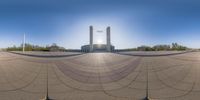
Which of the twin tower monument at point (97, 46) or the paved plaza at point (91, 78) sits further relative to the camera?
the twin tower monument at point (97, 46)

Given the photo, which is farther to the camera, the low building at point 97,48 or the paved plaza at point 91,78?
the low building at point 97,48

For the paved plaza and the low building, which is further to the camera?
the low building

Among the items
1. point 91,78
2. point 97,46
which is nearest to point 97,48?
point 97,46

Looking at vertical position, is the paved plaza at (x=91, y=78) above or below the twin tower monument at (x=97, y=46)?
below

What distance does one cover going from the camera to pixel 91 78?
7699mm

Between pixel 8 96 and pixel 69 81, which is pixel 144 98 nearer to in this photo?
pixel 69 81

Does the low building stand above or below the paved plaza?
above

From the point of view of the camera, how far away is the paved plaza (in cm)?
745

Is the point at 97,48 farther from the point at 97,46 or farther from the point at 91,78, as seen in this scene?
the point at 91,78

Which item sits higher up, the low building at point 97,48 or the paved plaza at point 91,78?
the low building at point 97,48

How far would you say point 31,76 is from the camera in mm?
7562

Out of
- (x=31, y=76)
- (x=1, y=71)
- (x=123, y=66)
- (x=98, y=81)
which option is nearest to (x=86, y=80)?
(x=98, y=81)

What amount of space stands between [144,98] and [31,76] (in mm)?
4335

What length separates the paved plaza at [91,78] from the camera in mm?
7449
